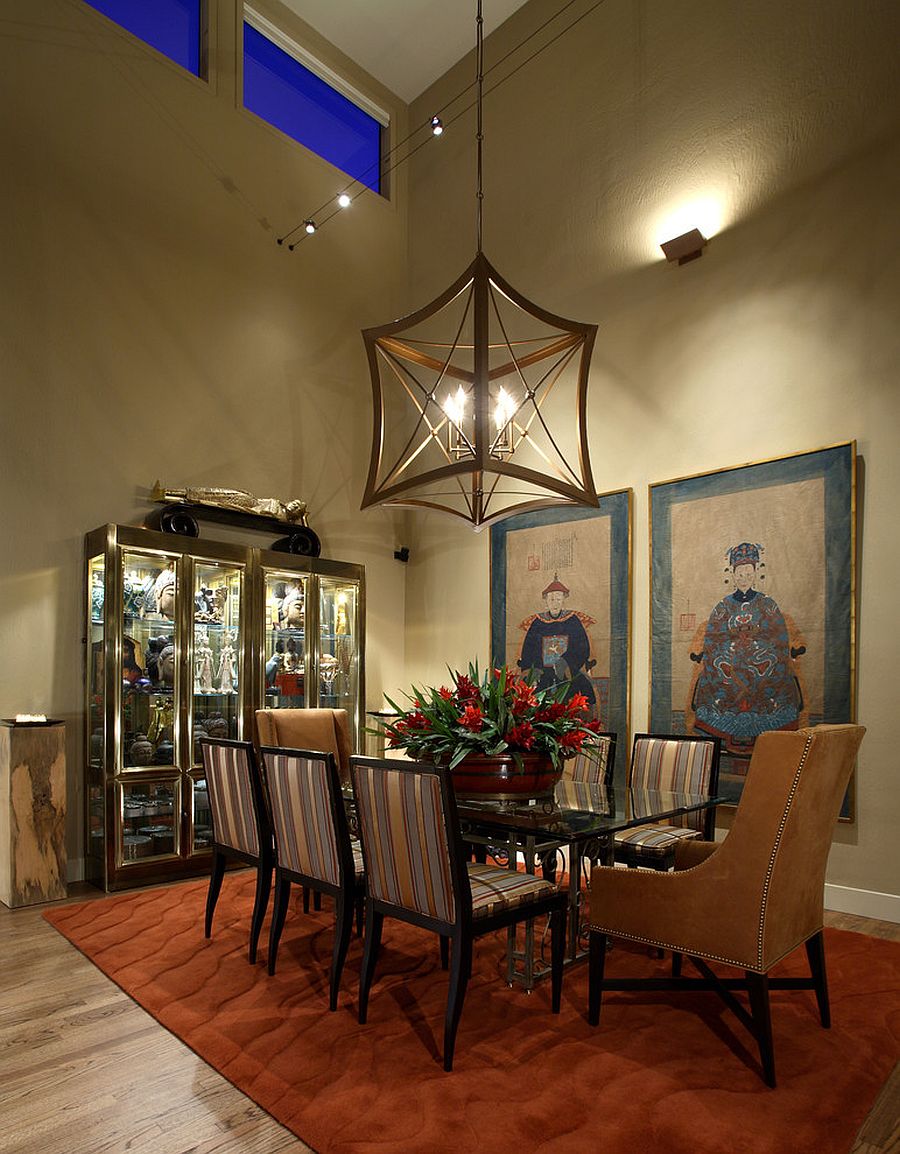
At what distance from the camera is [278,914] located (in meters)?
3.17

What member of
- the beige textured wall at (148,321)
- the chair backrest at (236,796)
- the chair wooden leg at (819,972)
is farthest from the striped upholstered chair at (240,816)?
the chair wooden leg at (819,972)

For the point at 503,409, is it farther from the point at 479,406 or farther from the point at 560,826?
the point at 560,826

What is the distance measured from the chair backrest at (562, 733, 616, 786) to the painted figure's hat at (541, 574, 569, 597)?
53.8 inches

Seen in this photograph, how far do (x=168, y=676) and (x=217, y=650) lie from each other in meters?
0.39

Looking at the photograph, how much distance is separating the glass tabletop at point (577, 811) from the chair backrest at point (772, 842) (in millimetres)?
394

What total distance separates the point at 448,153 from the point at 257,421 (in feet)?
9.94

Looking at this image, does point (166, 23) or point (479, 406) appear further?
point (166, 23)

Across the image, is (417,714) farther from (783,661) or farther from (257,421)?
(257,421)

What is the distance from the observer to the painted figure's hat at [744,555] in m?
4.58

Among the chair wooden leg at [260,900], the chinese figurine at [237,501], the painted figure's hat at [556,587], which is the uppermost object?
the chinese figurine at [237,501]

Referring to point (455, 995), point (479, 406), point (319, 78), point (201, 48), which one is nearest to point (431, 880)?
point (455, 995)

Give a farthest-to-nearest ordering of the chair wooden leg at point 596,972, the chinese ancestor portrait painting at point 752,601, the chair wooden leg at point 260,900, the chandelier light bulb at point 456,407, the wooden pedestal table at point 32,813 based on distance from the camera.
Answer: the chinese ancestor portrait painting at point 752,601 → the wooden pedestal table at point 32,813 → the chandelier light bulb at point 456,407 → the chair wooden leg at point 260,900 → the chair wooden leg at point 596,972

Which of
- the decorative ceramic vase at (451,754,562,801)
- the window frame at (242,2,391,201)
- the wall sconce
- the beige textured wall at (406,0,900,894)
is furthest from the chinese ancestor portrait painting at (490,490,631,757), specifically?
the window frame at (242,2,391,201)

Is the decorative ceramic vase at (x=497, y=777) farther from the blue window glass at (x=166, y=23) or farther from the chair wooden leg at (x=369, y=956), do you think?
the blue window glass at (x=166, y=23)
